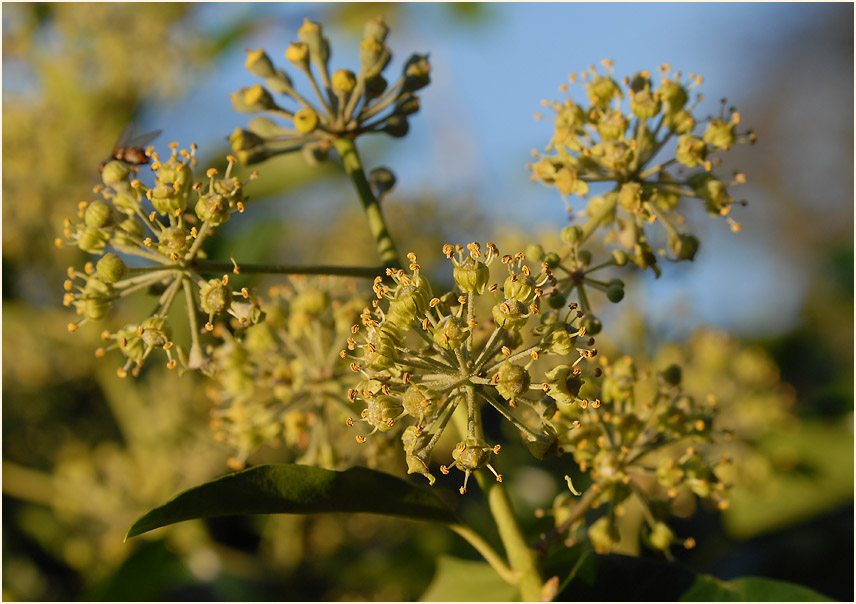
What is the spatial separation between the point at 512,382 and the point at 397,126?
908 millimetres

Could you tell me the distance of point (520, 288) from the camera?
5.65ft

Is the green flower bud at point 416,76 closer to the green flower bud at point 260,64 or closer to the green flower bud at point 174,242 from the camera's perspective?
the green flower bud at point 260,64

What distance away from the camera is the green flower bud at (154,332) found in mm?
1907

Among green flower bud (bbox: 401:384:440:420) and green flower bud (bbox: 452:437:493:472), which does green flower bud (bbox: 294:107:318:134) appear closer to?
green flower bud (bbox: 401:384:440:420)

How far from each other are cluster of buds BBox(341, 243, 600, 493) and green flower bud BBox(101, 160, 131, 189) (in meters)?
0.73

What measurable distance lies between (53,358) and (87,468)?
0.80 m

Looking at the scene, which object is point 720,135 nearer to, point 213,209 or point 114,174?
point 213,209

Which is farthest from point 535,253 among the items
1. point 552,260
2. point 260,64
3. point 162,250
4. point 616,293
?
point 260,64

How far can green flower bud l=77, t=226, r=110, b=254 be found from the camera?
193cm

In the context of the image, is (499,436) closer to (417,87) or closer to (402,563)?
(402,563)

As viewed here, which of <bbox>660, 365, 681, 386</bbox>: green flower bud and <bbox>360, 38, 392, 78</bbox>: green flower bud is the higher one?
<bbox>360, 38, 392, 78</bbox>: green flower bud

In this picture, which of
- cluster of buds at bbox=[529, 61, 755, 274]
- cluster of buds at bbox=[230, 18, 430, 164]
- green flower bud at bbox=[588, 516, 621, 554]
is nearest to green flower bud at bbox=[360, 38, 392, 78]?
cluster of buds at bbox=[230, 18, 430, 164]

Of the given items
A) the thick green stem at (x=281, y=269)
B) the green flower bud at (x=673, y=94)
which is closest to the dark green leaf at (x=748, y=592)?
the thick green stem at (x=281, y=269)

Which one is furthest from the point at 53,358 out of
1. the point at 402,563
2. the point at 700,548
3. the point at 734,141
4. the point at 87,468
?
the point at 734,141
